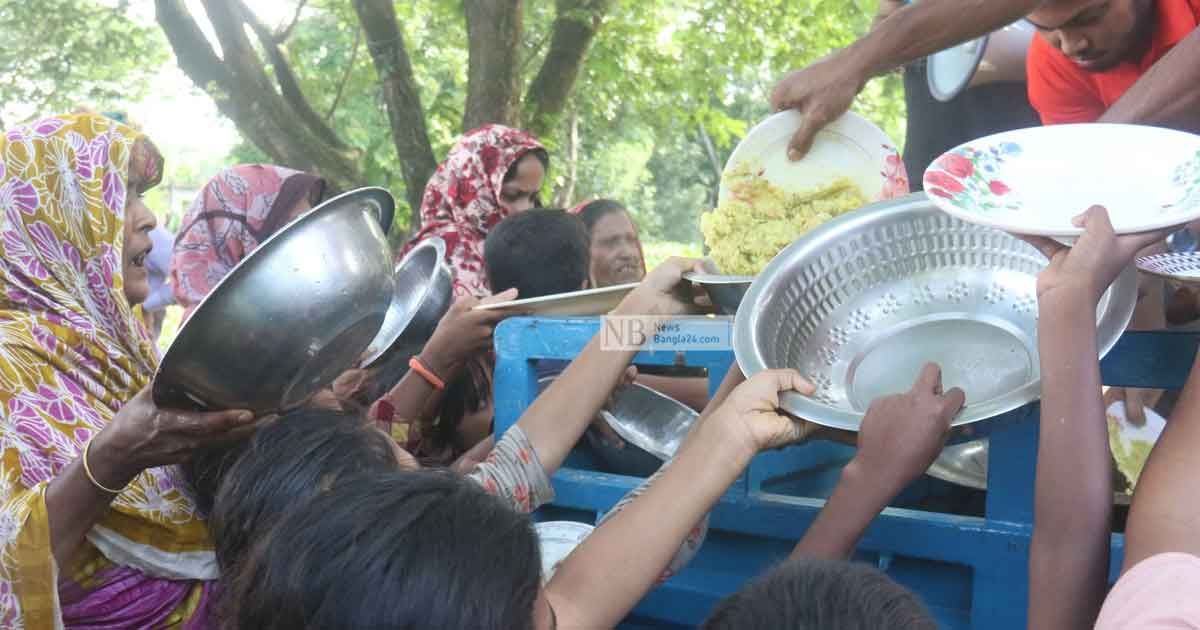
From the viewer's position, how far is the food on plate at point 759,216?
1.97 meters

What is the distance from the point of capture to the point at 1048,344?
1235mm

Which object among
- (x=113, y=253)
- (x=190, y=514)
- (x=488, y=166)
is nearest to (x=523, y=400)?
(x=190, y=514)

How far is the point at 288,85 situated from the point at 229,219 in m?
4.33

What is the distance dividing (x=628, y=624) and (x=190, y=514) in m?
0.90

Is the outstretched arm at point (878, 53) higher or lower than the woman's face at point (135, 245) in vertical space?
higher

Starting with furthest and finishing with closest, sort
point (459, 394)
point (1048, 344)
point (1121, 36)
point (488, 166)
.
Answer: point (488, 166) → point (459, 394) → point (1121, 36) → point (1048, 344)

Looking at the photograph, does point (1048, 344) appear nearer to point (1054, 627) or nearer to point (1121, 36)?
point (1054, 627)

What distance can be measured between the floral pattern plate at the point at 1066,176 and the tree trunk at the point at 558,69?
581cm

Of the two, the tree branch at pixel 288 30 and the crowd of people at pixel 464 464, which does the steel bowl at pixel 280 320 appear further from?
the tree branch at pixel 288 30

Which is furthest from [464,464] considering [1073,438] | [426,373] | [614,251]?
[614,251]

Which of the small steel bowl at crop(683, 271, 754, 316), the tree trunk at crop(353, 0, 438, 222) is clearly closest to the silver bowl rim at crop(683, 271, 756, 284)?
the small steel bowl at crop(683, 271, 754, 316)

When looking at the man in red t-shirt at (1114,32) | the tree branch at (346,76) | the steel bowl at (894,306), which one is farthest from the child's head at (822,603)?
the tree branch at (346,76)

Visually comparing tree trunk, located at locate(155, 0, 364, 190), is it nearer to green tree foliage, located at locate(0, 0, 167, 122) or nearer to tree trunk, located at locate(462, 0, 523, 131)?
tree trunk, located at locate(462, 0, 523, 131)

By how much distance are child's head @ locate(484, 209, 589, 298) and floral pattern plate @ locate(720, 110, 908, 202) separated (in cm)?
102
